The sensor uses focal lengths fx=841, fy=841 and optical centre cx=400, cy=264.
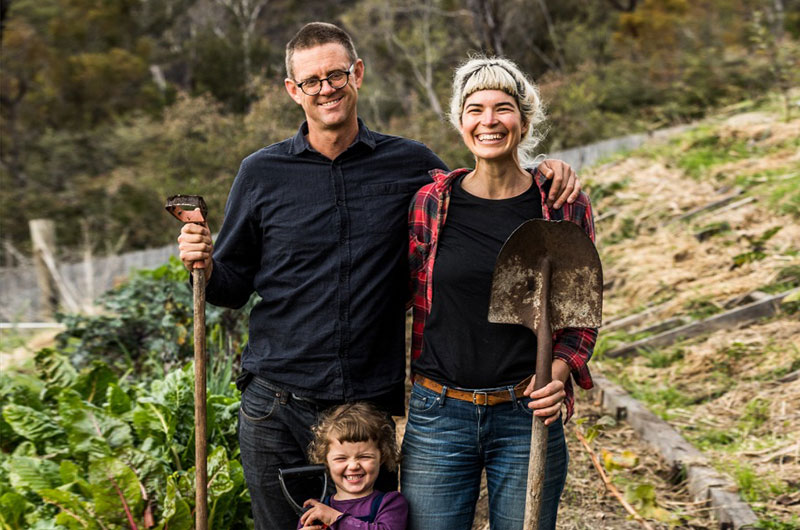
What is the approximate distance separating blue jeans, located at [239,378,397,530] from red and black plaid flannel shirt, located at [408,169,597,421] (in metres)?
0.40

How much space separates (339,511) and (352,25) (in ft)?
74.0

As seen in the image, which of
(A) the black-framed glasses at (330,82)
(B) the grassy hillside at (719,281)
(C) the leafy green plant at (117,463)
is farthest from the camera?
(B) the grassy hillside at (719,281)

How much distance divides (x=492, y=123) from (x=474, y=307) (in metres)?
0.51

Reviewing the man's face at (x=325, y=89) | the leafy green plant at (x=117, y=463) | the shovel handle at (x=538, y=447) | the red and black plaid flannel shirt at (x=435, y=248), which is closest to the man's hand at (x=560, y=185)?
the red and black plaid flannel shirt at (x=435, y=248)

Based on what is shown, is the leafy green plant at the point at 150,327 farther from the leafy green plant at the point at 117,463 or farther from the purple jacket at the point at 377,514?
the purple jacket at the point at 377,514

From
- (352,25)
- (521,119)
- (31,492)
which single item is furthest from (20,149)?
(521,119)

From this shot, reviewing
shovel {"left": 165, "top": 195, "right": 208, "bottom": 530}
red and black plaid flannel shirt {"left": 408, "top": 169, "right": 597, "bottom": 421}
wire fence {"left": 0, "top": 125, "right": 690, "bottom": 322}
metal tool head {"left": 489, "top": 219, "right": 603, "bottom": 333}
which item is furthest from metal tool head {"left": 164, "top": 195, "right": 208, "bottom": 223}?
wire fence {"left": 0, "top": 125, "right": 690, "bottom": 322}

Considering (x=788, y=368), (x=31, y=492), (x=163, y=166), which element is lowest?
(x=31, y=492)

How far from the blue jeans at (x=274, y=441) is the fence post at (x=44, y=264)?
6745 mm

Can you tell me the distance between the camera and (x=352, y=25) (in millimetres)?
23766

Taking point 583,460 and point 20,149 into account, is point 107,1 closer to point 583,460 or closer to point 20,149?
point 20,149

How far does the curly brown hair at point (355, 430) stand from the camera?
8.13 feet

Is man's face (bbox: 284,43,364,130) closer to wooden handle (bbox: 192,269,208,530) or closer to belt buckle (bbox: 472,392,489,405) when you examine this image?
wooden handle (bbox: 192,269,208,530)

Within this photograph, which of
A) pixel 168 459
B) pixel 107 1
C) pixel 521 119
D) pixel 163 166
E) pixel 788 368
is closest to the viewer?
pixel 521 119
